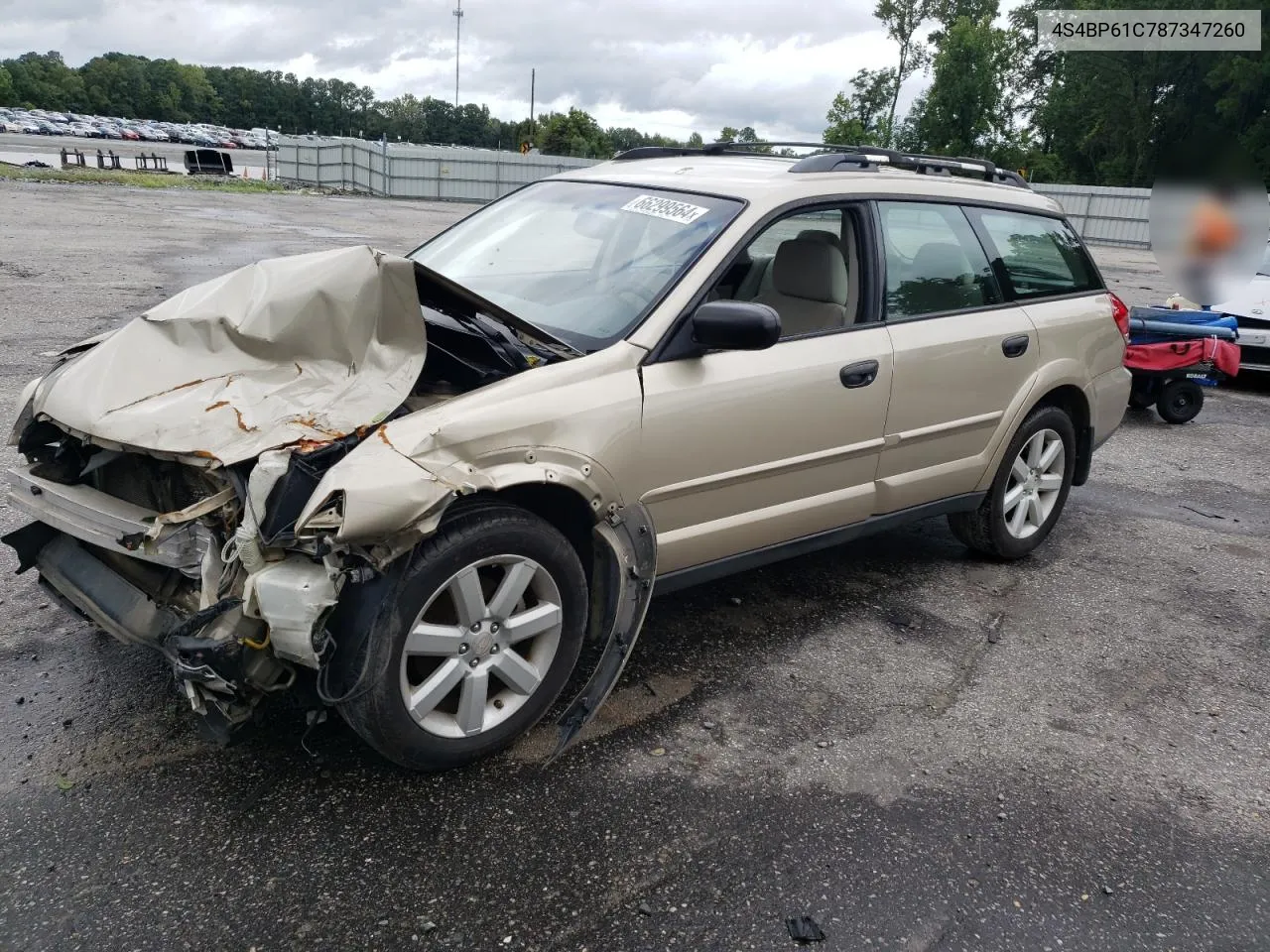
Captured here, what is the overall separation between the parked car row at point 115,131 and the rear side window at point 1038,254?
73.7 meters

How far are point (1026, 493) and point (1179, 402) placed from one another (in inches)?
176

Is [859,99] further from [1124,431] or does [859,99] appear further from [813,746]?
[813,746]

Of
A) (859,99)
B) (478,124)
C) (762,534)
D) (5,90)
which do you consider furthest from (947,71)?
(5,90)

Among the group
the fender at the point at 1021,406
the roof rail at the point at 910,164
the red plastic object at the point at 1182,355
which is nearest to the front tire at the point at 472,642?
the roof rail at the point at 910,164

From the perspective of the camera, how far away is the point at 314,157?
120ft

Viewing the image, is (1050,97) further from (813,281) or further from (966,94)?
(813,281)

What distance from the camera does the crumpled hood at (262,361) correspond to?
2.75 m

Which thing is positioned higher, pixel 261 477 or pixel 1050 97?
pixel 1050 97

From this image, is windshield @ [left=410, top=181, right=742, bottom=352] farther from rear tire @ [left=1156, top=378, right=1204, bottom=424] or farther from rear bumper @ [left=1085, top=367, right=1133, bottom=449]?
rear tire @ [left=1156, top=378, right=1204, bottom=424]

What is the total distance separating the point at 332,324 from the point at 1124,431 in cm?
703

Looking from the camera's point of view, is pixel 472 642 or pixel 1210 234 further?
pixel 1210 234

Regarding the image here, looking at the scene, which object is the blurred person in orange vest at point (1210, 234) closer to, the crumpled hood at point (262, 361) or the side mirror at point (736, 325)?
the side mirror at point (736, 325)

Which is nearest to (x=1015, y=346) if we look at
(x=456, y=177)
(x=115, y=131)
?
(x=456, y=177)

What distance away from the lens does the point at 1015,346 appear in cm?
443
